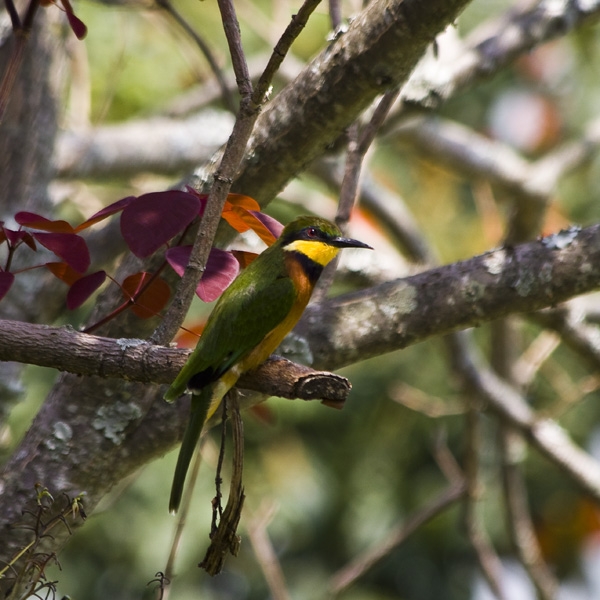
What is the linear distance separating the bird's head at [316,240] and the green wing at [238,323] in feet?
0.51

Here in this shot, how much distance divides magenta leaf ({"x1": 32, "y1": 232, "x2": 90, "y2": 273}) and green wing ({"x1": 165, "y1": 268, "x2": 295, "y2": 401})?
1.03 feet

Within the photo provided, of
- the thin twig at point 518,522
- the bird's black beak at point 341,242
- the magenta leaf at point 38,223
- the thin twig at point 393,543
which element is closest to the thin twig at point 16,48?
the magenta leaf at point 38,223

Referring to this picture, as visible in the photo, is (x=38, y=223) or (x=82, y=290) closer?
(x=38, y=223)

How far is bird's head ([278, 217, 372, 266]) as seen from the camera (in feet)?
8.08

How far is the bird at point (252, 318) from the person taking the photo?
76.9 inches

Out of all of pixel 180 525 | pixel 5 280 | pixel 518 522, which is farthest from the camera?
pixel 518 522

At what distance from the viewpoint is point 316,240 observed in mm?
2480

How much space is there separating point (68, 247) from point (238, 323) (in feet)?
1.52

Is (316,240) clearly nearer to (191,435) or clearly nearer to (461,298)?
(461,298)

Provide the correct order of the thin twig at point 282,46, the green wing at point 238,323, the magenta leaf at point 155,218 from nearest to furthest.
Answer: the thin twig at point 282,46 → the magenta leaf at point 155,218 → the green wing at point 238,323

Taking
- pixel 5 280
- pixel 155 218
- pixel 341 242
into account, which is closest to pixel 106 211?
pixel 155 218

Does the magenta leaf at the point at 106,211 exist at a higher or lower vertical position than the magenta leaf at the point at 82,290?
higher

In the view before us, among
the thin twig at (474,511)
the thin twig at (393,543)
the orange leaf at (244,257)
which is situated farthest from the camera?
the thin twig at (474,511)

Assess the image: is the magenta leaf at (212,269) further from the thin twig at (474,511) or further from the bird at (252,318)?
the thin twig at (474,511)
